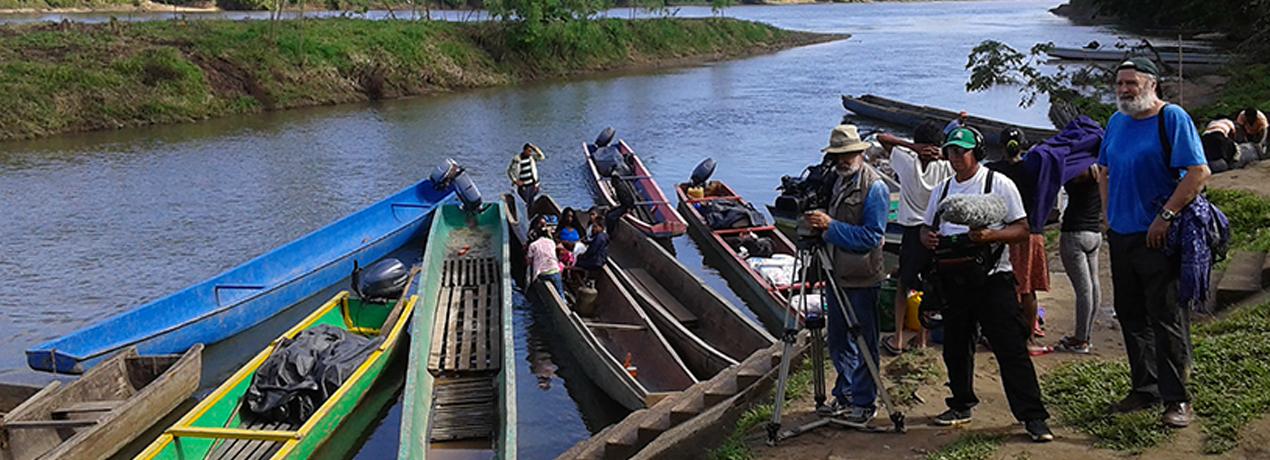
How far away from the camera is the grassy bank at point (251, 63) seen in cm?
2984

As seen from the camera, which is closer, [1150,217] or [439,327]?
[1150,217]

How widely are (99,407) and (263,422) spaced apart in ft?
4.44

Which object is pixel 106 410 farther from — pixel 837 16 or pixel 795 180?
pixel 837 16

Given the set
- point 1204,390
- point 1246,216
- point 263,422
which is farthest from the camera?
point 1246,216

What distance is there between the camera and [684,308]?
39.0 ft

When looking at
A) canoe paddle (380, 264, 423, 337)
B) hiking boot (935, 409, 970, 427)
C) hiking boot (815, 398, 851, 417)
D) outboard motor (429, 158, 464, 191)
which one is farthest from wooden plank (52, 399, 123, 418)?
outboard motor (429, 158, 464, 191)

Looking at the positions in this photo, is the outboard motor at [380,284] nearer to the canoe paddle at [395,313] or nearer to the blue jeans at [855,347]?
the canoe paddle at [395,313]

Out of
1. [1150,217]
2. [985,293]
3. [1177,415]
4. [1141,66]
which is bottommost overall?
[1177,415]

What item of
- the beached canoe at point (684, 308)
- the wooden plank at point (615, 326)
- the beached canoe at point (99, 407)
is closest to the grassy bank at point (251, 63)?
the beached canoe at point (684, 308)

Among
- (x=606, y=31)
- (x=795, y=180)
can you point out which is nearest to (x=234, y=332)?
(x=795, y=180)

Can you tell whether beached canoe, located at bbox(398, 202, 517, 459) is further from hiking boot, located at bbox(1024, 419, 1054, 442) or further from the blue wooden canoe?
hiking boot, located at bbox(1024, 419, 1054, 442)

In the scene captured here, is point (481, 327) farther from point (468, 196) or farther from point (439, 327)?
point (468, 196)

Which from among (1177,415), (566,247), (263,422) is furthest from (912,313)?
(566,247)

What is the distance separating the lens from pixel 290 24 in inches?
1606
